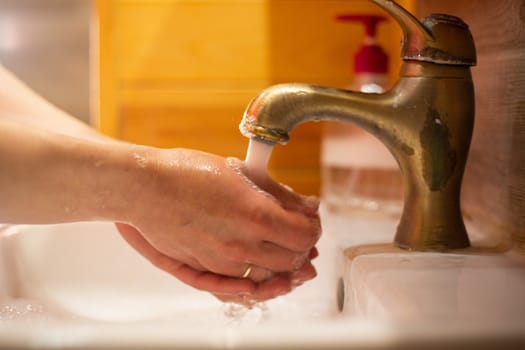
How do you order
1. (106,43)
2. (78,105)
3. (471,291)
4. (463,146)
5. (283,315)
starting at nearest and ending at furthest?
(471,291)
(463,146)
(283,315)
(106,43)
(78,105)

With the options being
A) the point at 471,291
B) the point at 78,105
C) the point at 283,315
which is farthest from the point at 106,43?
the point at 471,291

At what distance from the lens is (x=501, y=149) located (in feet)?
1.85

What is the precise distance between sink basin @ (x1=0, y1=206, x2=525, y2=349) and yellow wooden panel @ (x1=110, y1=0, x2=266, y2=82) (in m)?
0.31

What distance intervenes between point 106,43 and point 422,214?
618 mm

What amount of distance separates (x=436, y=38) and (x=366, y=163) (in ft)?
1.03

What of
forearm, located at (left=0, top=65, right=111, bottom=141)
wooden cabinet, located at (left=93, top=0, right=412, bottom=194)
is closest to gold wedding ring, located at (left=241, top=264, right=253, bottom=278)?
forearm, located at (left=0, top=65, right=111, bottom=141)

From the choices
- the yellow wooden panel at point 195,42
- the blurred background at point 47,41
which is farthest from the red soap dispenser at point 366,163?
the blurred background at point 47,41

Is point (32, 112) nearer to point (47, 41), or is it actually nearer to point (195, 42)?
point (195, 42)

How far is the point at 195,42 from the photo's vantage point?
100 centimetres

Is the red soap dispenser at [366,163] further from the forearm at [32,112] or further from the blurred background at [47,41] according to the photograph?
the blurred background at [47,41]

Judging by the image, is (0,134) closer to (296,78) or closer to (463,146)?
(463,146)

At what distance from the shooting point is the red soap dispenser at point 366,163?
0.79 m

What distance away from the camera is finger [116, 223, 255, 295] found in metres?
0.53

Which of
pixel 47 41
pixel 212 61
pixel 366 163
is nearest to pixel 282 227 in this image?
pixel 366 163
